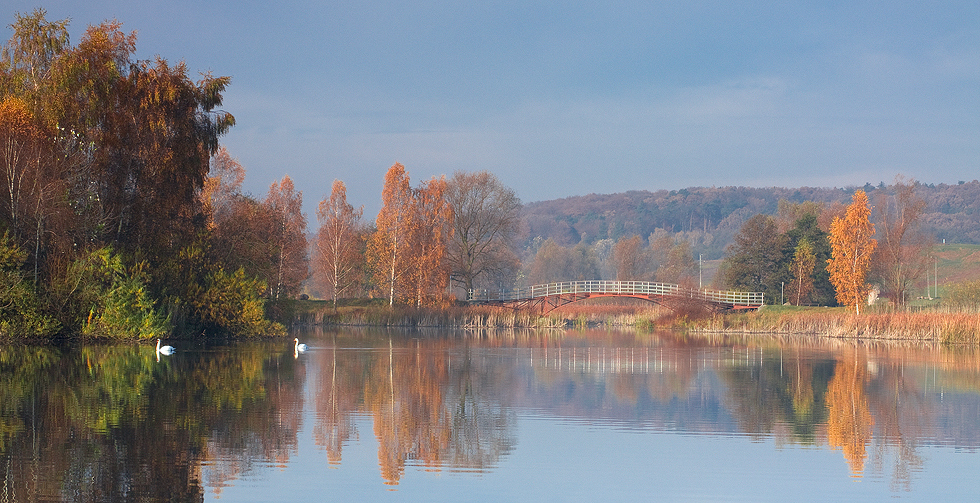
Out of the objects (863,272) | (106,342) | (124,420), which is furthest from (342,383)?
(863,272)

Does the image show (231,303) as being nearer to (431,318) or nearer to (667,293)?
(431,318)

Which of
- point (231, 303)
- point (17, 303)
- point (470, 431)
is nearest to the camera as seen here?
point (470, 431)

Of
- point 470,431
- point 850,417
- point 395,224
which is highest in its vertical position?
point 395,224

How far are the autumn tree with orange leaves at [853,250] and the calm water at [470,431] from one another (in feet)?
102

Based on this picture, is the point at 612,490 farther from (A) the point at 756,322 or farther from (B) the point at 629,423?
(A) the point at 756,322

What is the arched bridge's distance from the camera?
5900 cm

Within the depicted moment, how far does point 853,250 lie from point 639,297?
13.9 meters

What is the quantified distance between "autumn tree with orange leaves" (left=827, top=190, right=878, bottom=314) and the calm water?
102ft

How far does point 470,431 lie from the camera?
13.3 metres

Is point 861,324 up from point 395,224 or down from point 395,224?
down

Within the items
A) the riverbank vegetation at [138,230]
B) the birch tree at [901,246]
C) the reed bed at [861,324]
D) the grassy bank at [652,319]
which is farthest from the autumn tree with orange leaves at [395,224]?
the birch tree at [901,246]

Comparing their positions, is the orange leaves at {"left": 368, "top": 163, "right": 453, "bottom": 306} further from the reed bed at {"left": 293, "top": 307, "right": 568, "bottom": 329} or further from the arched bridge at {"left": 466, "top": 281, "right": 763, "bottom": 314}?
the arched bridge at {"left": 466, "top": 281, "right": 763, "bottom": 314}

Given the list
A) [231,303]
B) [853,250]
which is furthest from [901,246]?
[231,303]

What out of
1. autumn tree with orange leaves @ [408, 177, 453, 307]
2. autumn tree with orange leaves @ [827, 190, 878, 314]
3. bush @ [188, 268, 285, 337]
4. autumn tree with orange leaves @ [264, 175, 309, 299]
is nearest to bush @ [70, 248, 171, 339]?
bush @ [188, 268, 285, 337]
